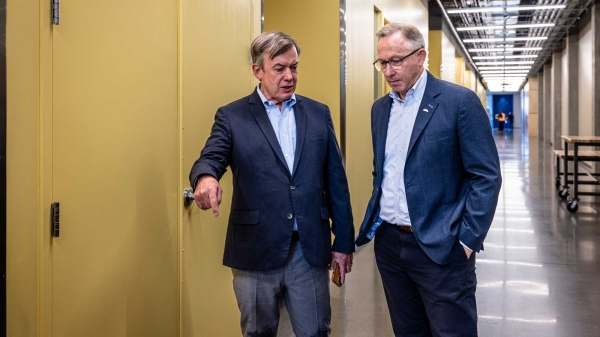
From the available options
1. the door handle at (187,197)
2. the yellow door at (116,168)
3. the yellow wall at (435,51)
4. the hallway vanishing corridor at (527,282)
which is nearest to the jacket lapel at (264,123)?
the yellow door at (116,168)

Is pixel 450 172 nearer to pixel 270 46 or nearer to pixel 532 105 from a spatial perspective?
pixel 270 46

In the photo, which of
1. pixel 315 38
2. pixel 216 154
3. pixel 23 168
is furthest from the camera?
pixel 315 38

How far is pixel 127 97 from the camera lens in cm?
222

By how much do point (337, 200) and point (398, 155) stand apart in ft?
0.91

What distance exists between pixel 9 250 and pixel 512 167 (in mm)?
14118

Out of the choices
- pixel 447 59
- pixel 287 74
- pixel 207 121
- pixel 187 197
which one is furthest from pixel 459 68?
pixel 287 74

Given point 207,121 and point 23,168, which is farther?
point 207,121

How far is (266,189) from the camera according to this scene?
2.14 meters

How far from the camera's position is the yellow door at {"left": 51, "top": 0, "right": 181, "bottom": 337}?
1898 mm

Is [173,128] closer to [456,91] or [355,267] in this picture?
[456,91]

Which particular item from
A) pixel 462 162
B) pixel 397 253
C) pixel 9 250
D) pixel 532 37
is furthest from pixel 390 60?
pixel 532 37

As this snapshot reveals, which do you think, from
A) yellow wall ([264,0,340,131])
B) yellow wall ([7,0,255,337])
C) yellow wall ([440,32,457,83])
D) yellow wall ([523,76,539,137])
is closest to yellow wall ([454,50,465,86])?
yellow wall ([440,32,457,83])

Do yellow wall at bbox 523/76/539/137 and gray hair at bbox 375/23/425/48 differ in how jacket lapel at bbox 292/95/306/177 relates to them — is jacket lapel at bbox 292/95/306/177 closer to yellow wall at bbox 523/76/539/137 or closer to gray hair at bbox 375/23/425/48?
gray hair at bbox 375/23/425/48

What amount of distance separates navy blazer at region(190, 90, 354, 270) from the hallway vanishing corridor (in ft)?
5.70
